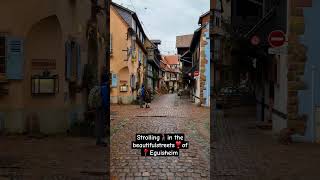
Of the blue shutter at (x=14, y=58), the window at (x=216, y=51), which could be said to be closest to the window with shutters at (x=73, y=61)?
the blue shutter at (x=14, y=58)

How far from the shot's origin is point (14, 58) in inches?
481

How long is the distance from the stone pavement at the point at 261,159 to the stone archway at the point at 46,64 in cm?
428

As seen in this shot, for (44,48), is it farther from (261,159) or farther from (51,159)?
(261,159)

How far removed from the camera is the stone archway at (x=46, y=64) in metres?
12.6

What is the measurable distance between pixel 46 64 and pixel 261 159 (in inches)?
250

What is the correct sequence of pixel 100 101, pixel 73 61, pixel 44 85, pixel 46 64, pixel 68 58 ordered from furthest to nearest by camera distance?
pixel 73 61 → pixel 68 58 → pixel 46 64 → pixel 44 85 → pixel 100 101

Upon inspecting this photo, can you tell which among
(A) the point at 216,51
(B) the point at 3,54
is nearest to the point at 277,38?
(B) the point at 3,54

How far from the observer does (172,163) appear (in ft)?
26.0

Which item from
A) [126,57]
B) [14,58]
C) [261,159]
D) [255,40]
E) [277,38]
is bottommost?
[261,159]

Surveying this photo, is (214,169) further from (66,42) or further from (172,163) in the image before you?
(66,42)

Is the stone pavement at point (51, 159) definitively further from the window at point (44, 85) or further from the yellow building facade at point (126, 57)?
the yellow building facade at point (126, 57)

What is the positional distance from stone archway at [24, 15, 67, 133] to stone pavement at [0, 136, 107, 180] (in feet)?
3.24

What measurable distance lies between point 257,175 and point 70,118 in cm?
707

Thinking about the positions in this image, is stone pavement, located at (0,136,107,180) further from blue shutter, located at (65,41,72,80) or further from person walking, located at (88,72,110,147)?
blue shutter, located at (65,41,72,80)
